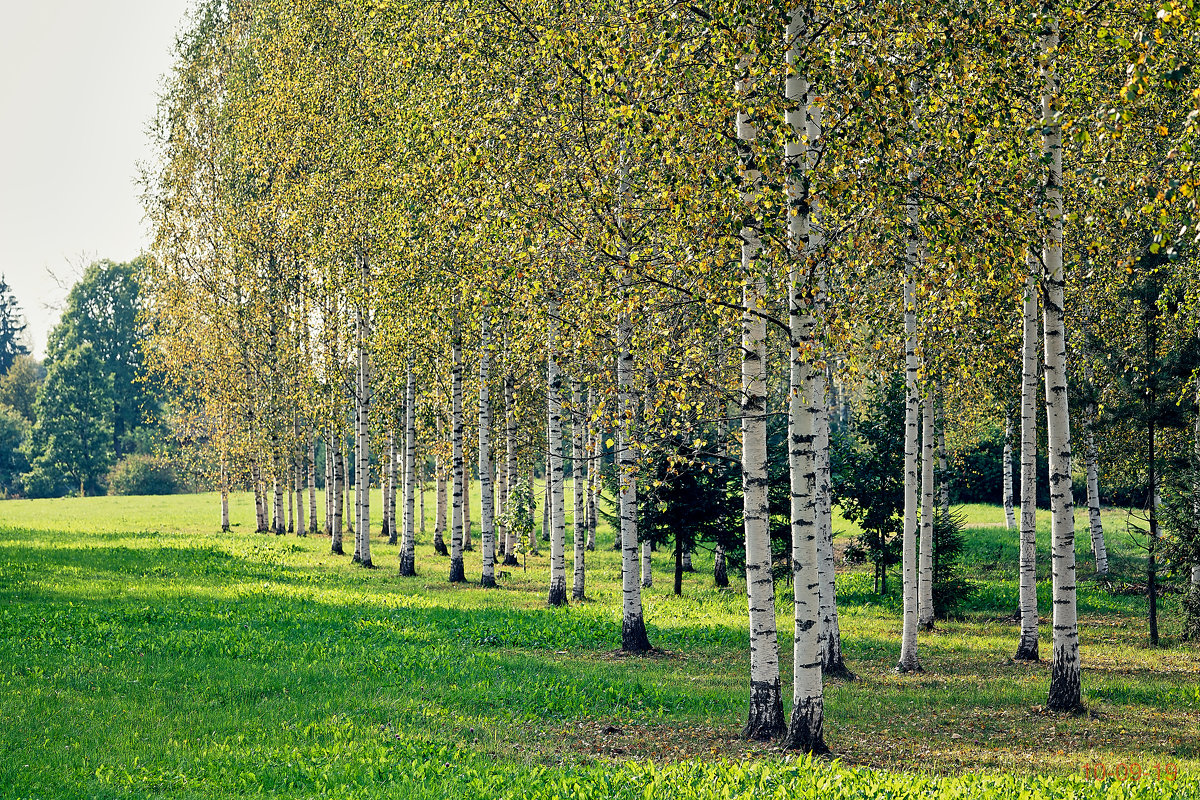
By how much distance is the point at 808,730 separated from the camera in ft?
31.6

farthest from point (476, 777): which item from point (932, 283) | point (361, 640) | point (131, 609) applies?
point (131, 609)

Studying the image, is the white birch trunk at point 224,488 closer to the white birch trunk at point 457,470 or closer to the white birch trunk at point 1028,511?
the white birch trunk at point 457,470

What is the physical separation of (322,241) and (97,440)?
196 ft

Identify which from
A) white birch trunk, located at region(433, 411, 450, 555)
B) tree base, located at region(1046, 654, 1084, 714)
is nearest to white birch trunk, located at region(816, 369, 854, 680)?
tree base, located at region(1046, 654, 1084, 714)

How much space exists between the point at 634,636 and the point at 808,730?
671 cm

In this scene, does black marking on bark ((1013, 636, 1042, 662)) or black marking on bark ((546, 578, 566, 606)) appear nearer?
black marking on bark ((1013, 636, 1042, 662))

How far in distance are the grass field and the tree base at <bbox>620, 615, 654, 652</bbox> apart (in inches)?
15.1

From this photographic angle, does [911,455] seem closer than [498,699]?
No

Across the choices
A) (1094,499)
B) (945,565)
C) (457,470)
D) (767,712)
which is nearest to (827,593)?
(767,712)

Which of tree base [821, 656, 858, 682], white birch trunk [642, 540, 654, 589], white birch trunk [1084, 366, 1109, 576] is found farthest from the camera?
white birch trunk [1084, 366, 1109, 576]

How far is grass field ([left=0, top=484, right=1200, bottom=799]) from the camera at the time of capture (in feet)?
26.8

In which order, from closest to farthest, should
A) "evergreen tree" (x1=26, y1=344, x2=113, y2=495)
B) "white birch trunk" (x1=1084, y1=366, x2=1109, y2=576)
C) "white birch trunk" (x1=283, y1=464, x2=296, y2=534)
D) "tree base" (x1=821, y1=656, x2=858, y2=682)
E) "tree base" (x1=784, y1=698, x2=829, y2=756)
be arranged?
"tree base" (x1=784, y1=698, x2=829, y2=756) → "tree base" (x1=821, y1=656, x2=858, y2=682) → "white birch trunk" (x1=1084, y1=366, x2=1109, y2=576) → "white birch trunk" (x1=283, y1=464, x2=296, y2=534) → "evergreen tree" (x1=26, y1=344, x2=113, y2=495)

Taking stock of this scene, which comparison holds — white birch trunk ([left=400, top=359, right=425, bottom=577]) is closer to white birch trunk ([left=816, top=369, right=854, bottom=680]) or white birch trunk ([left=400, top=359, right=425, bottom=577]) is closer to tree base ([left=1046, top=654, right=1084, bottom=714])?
white birch trunk ([left=816, top=369, right=854, bottom=680])

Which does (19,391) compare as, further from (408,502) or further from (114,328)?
(408,502)
